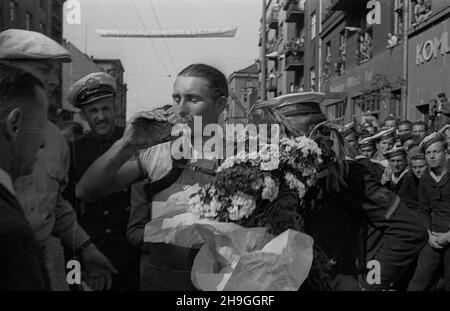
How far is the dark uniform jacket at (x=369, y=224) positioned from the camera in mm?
2510

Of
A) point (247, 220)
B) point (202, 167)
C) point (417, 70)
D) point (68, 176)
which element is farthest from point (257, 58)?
point (417, 70)

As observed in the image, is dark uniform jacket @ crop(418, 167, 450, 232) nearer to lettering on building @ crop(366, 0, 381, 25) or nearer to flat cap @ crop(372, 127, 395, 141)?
flat cap @ crop(372, 127, 395, 141)

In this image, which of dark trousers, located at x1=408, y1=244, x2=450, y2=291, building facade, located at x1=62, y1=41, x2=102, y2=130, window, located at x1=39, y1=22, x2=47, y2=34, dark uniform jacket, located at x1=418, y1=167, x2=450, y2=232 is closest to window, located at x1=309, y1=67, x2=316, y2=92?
building facade, located at x1=62, y1=41, x2=102, y2=130

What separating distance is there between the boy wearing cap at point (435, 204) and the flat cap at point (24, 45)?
2630 mm

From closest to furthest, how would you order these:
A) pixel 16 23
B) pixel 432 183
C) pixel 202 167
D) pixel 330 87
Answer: pixel 16 23 → pixel 202 167 → pixel 330 87 → pixel 432 183

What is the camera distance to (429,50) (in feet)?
12.0

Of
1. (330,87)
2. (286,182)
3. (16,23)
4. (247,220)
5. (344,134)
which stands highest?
(16,23)

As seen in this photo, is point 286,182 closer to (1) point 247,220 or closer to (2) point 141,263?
(1) point 247,220

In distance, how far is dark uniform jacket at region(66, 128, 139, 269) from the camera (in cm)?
238

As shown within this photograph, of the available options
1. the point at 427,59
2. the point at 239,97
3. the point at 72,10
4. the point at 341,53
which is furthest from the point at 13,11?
the point at 427,59

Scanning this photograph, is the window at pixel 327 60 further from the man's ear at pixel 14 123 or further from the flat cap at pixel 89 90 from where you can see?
the man's ear at pixel 14 123

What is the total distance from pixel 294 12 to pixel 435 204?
1996 mm

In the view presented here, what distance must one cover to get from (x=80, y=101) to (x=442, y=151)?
2588 millimetres

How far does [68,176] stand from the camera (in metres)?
2.38
